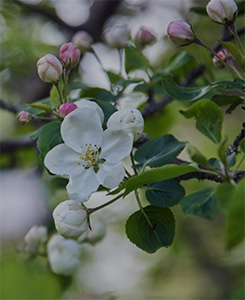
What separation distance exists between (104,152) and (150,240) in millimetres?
154

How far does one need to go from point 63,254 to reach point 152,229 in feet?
1.51

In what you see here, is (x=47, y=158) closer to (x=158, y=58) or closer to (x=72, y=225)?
(x=72, y=225)

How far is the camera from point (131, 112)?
0.72 m

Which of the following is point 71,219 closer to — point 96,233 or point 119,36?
point 96,233

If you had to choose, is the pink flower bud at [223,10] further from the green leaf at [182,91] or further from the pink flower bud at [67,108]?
the pink flower bud at [67,108]

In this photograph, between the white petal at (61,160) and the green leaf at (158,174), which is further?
the white petal at (61,160)

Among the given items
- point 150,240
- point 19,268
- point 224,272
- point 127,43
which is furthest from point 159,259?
point 150,240

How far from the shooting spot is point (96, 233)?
3.73 feet

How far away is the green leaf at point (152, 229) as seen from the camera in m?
0.72

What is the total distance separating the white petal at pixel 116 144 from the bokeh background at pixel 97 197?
354 millimetres

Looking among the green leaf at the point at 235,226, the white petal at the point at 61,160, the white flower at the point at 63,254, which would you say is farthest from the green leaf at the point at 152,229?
the white flower at the point at 63,254

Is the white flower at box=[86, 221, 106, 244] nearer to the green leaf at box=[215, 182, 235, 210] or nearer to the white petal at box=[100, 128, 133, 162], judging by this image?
the white petal at box=[100, 128, 133, 162]

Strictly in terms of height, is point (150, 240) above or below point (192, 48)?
above

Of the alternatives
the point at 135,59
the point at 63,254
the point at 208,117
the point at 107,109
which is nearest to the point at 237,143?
the point at 208,117
